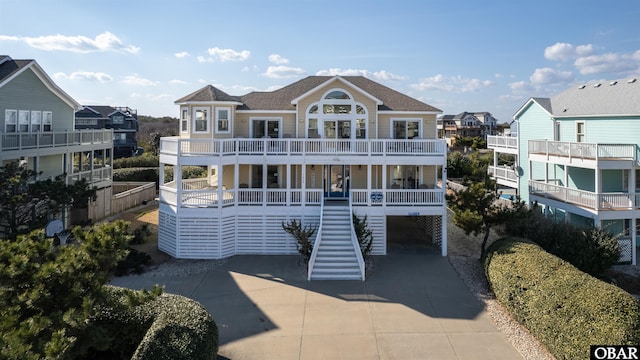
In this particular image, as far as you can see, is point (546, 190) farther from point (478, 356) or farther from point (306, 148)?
point (478, 356)

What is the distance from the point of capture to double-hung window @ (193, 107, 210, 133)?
2183 centimetres

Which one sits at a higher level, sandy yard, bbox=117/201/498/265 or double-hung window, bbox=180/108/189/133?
double-hung window, bbox=180/108/189/133

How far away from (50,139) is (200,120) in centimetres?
860

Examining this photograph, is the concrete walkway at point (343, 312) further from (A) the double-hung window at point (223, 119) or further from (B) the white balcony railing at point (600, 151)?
(B) the white balcony railing at point (600, 151)

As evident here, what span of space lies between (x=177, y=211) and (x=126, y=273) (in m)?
3.62

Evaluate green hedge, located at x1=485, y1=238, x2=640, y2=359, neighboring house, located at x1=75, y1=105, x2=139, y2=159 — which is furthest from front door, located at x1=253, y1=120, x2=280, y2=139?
neighboring house, located at x1=75, y1=105, x2=139, y2=159

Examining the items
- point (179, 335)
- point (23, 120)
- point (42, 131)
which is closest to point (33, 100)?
point (23, 120)

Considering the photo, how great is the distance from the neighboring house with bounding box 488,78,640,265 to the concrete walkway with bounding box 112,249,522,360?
819cm

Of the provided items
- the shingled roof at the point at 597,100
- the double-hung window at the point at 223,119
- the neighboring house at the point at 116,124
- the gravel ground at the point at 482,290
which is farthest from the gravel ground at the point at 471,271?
the neighboring house at the point at 116,124

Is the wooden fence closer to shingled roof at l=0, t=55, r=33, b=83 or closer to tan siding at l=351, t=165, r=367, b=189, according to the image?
shingled roof at l=0, t=55, r=33, b=83

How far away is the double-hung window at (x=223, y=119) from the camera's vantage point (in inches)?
867

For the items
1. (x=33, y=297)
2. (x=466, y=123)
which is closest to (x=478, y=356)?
(x=33, y=297)

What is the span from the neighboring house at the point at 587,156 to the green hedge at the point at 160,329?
61.8ft

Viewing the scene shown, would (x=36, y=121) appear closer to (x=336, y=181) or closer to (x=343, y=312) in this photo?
(x=336, y=181)
